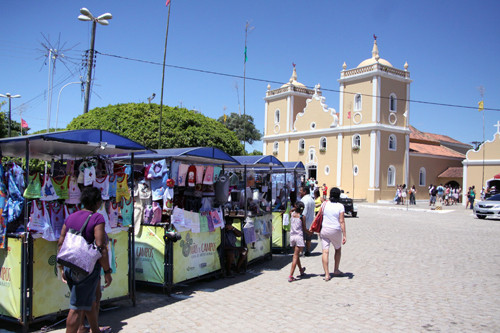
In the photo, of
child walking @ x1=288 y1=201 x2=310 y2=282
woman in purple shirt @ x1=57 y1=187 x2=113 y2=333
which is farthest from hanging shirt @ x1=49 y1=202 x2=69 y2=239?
child walking @ x1=288 y1=201 x2=310 y2=282

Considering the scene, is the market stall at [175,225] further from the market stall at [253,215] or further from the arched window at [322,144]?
the arched window at [322,144]

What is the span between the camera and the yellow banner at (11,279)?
17.0 ft

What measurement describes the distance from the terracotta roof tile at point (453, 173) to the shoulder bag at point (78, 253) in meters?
43.2

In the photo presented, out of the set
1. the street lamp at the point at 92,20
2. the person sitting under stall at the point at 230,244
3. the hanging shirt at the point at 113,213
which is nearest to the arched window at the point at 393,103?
the street lamp at the point at 92,20

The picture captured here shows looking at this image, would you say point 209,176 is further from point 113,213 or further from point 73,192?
point 73,192

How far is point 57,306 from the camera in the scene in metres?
5.41

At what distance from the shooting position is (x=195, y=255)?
25.1ft

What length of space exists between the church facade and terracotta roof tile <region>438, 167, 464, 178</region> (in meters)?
0.21

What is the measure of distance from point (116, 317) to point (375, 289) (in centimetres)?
437

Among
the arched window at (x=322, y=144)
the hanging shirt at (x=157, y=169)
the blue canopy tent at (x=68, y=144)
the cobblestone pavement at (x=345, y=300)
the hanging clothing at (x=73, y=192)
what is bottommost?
the cobblestone pavement at (x=345, y=300)

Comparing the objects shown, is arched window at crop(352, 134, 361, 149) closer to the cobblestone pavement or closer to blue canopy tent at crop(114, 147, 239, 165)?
the cobblestone pavement

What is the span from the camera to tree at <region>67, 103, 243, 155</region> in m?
18.2

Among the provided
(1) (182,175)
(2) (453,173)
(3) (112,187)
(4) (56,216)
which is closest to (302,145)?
(2) (453,173)

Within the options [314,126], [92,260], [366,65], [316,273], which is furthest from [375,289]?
[314,126]
